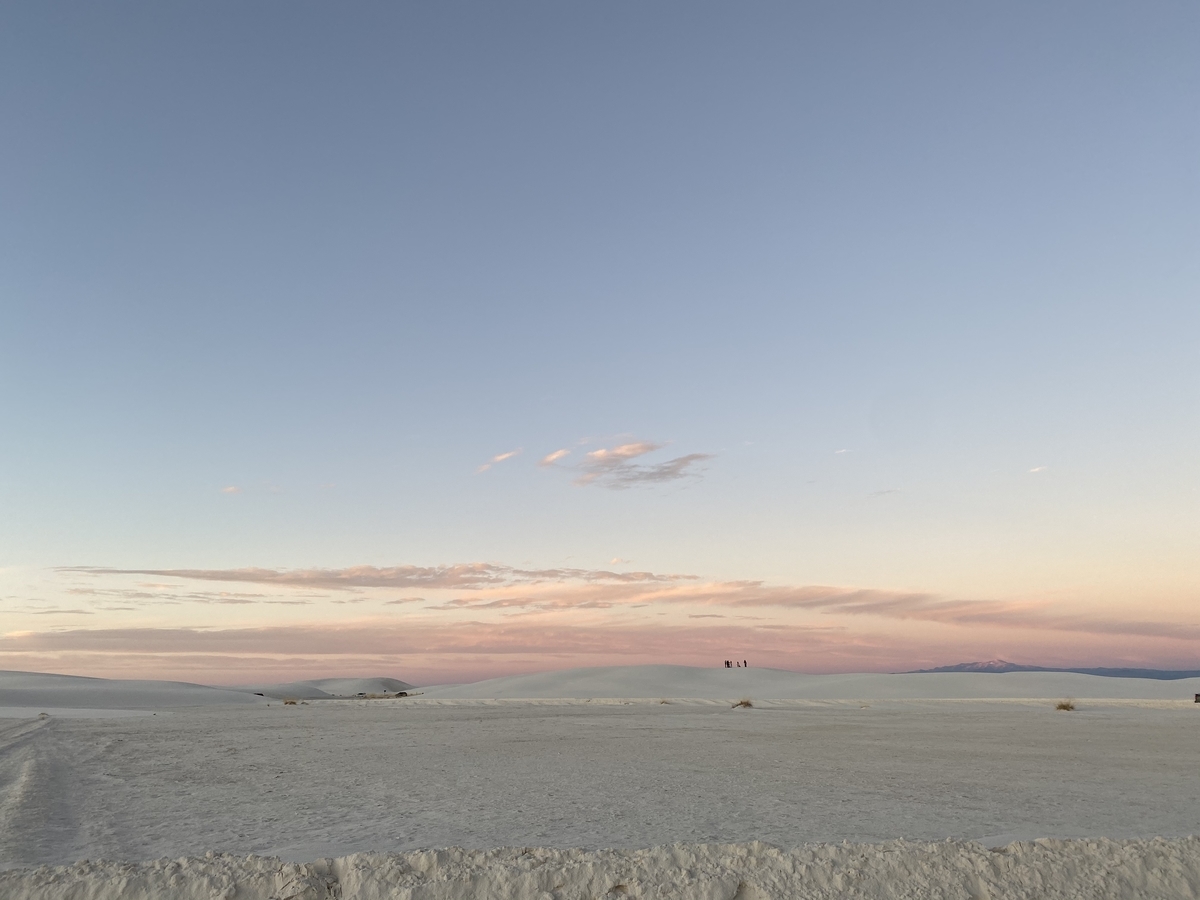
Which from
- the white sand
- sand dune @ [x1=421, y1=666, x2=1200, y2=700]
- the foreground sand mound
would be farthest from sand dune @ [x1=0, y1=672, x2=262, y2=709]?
the foreground sand mound

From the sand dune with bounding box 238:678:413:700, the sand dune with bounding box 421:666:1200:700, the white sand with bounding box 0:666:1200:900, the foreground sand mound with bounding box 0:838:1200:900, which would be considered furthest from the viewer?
the sand dune with bounding box 238:678:413:700

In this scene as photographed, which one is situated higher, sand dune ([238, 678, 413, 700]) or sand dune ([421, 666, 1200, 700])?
sand dune ([421, 666, 1200, 700])

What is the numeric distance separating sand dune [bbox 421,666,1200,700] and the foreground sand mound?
29068mm

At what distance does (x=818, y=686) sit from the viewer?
41.7 metres

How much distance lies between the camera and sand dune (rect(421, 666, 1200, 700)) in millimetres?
37125

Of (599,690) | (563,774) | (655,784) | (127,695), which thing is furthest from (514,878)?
(127,695)

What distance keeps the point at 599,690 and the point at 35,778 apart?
3451 cm

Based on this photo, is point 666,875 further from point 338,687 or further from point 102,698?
point 338,687

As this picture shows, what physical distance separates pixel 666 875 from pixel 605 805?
267 centimetres

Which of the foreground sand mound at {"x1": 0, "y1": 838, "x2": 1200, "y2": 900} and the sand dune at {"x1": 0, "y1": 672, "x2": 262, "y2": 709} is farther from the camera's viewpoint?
the sand dune at {"x1": 0, "y1": 672, "x2": 262, "y2": 709}

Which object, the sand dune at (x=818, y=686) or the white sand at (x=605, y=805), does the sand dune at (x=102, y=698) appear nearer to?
the sand dune at (x=818, y=686)

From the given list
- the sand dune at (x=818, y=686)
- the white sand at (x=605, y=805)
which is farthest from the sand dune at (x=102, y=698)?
the white sand at (x=605, y=805)

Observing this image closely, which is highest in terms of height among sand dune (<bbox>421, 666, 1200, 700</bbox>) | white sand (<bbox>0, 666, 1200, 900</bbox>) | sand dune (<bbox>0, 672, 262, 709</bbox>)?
white sand (<bbox>0, 666, 1200, 900</bbox>)

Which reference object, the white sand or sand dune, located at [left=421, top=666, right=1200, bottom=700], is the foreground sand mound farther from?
sand dune, located at [left=421, top=666, right=1200, bottom=700]
